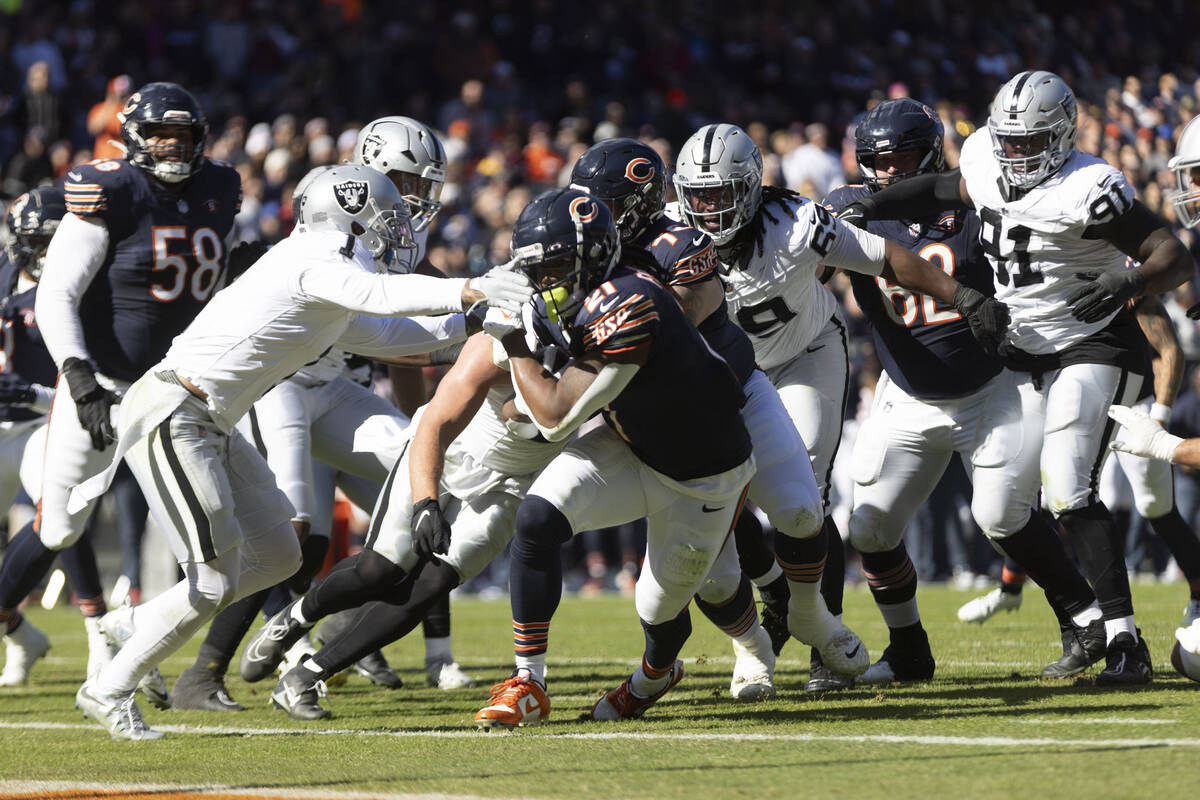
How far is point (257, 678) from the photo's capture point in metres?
5.51

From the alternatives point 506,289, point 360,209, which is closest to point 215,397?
point 360,209

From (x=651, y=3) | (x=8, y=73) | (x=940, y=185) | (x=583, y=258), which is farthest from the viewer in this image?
(x=651, y=3)

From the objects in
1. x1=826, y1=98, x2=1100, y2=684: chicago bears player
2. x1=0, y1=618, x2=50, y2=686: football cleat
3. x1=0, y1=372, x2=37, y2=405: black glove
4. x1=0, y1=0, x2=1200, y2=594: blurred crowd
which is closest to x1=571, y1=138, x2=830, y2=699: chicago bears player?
x1=826, y1=98, x2=1100, y2=684: chicago bears player

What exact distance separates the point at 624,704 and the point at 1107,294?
2094 mm

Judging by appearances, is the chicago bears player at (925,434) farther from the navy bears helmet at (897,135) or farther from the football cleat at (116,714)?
the football cleat at (116,714)

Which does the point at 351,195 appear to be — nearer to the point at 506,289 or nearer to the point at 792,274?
the point at 506,289

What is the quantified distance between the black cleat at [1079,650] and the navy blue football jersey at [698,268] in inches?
59.3

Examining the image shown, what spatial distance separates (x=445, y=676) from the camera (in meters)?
6.38

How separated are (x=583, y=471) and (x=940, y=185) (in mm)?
1960

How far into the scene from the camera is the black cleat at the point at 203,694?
225 inches

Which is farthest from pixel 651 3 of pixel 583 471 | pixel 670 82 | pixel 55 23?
pixel 583 471

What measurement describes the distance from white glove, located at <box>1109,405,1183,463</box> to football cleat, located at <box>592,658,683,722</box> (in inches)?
61.6

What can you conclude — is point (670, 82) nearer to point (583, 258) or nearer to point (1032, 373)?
point (1032, 373)

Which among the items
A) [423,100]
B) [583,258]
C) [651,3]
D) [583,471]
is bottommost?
[583,471]
